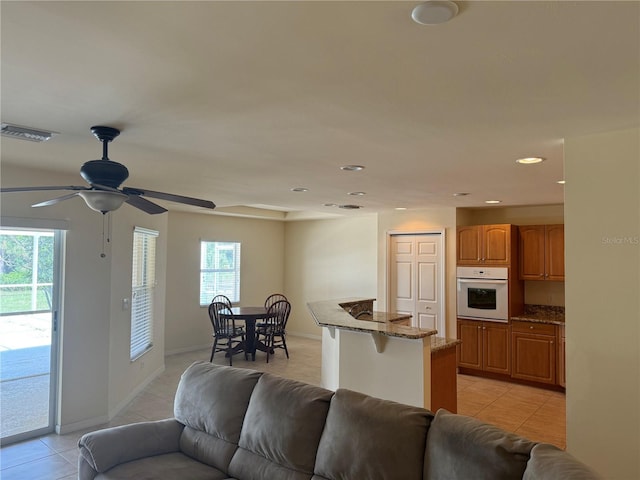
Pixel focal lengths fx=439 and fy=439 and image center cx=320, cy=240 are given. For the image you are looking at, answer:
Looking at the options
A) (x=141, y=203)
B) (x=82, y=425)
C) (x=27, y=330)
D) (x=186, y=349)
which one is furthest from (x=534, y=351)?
(x=27, y=330)

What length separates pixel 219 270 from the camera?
836cm

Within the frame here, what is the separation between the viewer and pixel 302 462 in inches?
89.7

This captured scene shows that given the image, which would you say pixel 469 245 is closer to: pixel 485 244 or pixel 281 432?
pixel 485 244

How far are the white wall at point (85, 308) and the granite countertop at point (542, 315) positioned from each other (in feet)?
16.6

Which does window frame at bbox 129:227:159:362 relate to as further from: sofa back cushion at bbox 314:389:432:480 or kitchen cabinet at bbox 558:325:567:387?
kitchen cabinet at bbox 558:325:567:387

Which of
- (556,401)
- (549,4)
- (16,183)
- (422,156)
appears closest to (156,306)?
(16,183)

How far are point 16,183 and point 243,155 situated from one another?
7.06 ft

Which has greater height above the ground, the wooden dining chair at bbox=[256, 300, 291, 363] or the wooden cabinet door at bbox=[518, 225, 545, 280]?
the wooden cabinet door at bbox=[518, 225, 545, 280]

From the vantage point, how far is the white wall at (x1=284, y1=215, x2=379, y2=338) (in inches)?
329

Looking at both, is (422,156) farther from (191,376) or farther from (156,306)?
(156,306)

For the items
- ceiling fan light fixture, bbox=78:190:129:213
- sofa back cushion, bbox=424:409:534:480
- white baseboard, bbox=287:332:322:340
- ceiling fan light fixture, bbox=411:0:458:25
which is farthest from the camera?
white baseboard, bbox=287:332:322:340

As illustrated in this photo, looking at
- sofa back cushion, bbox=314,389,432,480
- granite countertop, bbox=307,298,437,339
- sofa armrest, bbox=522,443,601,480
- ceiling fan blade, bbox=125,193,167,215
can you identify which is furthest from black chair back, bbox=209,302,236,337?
sofa armrest, bbox=522,443,601,480

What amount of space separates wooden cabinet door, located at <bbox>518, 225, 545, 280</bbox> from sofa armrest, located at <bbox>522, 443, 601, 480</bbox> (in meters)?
4.91

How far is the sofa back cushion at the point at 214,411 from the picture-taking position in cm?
264
